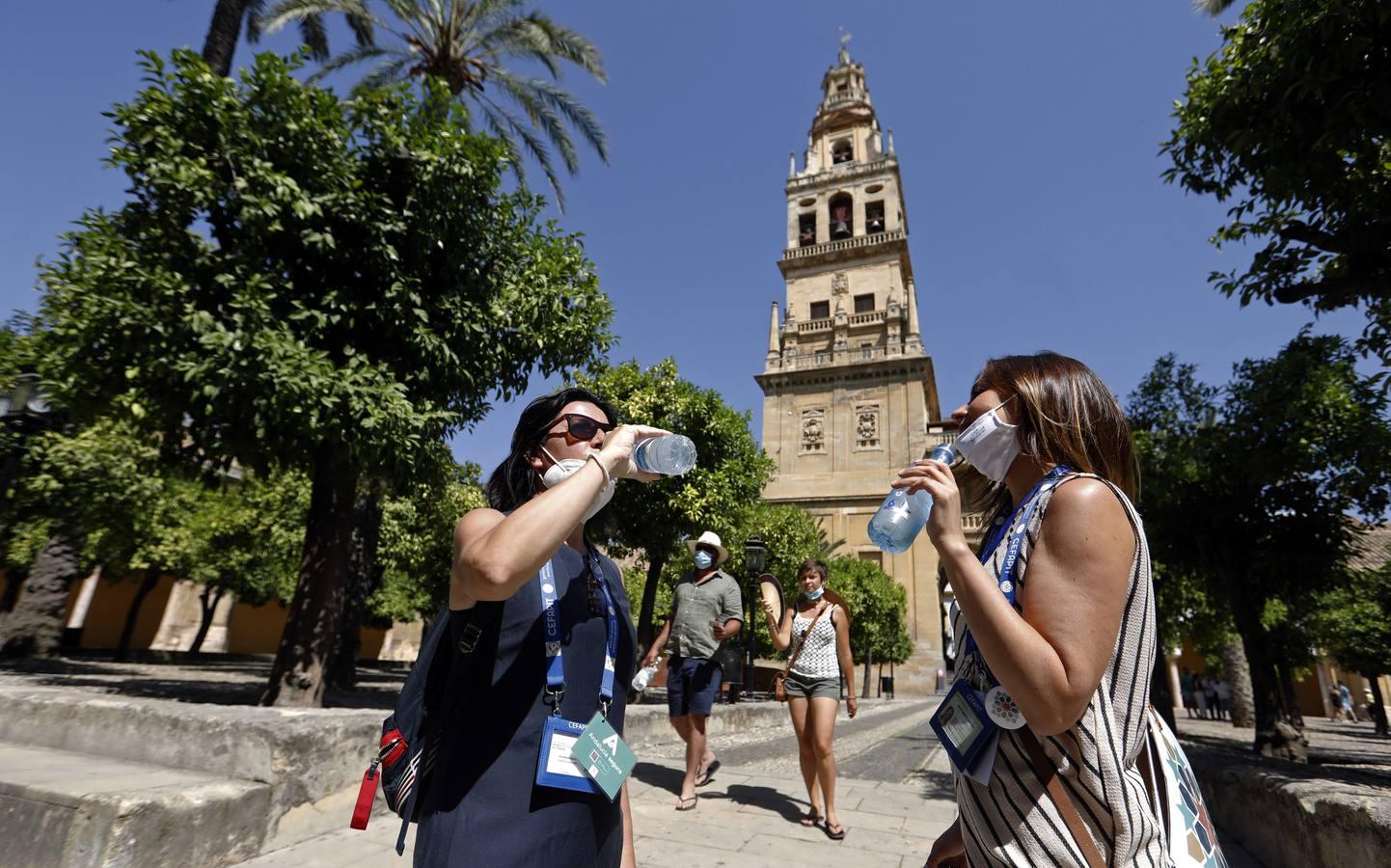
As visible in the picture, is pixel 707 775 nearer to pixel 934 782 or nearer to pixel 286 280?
pixel 934 782

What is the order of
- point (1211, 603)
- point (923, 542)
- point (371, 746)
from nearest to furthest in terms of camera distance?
point (371, 746) < point (1211, 603) < point (923, 542)

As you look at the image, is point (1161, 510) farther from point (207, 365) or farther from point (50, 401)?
point (50, 401)

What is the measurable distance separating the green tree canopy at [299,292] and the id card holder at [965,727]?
6163 millimetres

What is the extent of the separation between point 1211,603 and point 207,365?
Answer: 17704mm

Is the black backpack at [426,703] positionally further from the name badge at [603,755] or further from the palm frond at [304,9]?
the palm frond at [304,9]

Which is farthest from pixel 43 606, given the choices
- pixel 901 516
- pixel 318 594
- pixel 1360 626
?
pixel 1360 626

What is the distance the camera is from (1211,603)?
1370cm

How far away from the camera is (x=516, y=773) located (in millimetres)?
1445

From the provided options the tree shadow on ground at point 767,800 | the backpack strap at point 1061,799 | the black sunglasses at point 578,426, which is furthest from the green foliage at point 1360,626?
the black sunglasses at point 578,426

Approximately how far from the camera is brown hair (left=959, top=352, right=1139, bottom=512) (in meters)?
1.53

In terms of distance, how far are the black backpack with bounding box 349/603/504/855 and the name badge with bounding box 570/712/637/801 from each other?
28cm

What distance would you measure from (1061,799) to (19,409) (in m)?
10.8

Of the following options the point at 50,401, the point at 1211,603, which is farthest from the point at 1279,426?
→ the point at 50,401

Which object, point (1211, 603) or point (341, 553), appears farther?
point (1211, 603)
